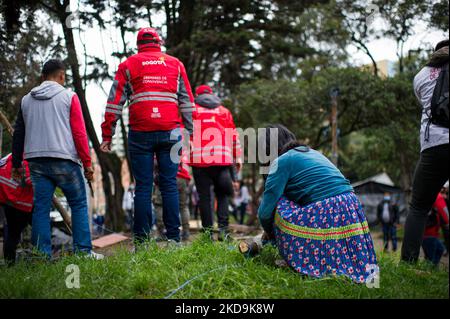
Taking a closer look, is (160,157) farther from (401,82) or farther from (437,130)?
(401,82)

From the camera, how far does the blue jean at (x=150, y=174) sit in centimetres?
462

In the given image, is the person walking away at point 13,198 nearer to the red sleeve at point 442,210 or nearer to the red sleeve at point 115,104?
the red sleeve at point 115,104

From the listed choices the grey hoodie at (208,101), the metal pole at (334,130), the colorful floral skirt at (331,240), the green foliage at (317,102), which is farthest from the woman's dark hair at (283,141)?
the green foliage at (317,102)

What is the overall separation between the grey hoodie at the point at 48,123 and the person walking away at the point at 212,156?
1.79 meters

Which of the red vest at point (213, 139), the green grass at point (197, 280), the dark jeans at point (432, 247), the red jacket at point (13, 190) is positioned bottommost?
the dark jeans at point (432, 247)

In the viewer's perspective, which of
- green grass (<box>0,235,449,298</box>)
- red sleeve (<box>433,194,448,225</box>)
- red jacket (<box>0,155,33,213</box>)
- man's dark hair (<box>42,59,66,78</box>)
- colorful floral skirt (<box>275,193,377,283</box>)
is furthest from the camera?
red sleeve (<box>433,194,448,225</box>)

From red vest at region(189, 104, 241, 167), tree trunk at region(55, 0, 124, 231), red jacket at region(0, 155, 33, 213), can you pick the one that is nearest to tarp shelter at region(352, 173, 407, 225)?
tree trunk at region(55, 0, 124, 231)

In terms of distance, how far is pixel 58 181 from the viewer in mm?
4367

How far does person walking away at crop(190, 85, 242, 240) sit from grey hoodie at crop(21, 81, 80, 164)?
1.79 metres

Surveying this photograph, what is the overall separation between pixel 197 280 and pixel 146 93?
2.11 meters

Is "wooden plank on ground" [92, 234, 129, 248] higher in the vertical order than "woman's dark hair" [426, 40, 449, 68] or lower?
lower

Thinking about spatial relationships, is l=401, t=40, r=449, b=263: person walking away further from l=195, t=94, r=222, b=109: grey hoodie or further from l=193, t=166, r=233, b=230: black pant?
l=195, t=94, r=222, b=109: grey hoodie

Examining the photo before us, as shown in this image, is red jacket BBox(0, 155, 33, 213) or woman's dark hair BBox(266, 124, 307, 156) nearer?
woman's dark hair BBox(266, 124, 307, 156)

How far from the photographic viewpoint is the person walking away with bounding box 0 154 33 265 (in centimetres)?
504
